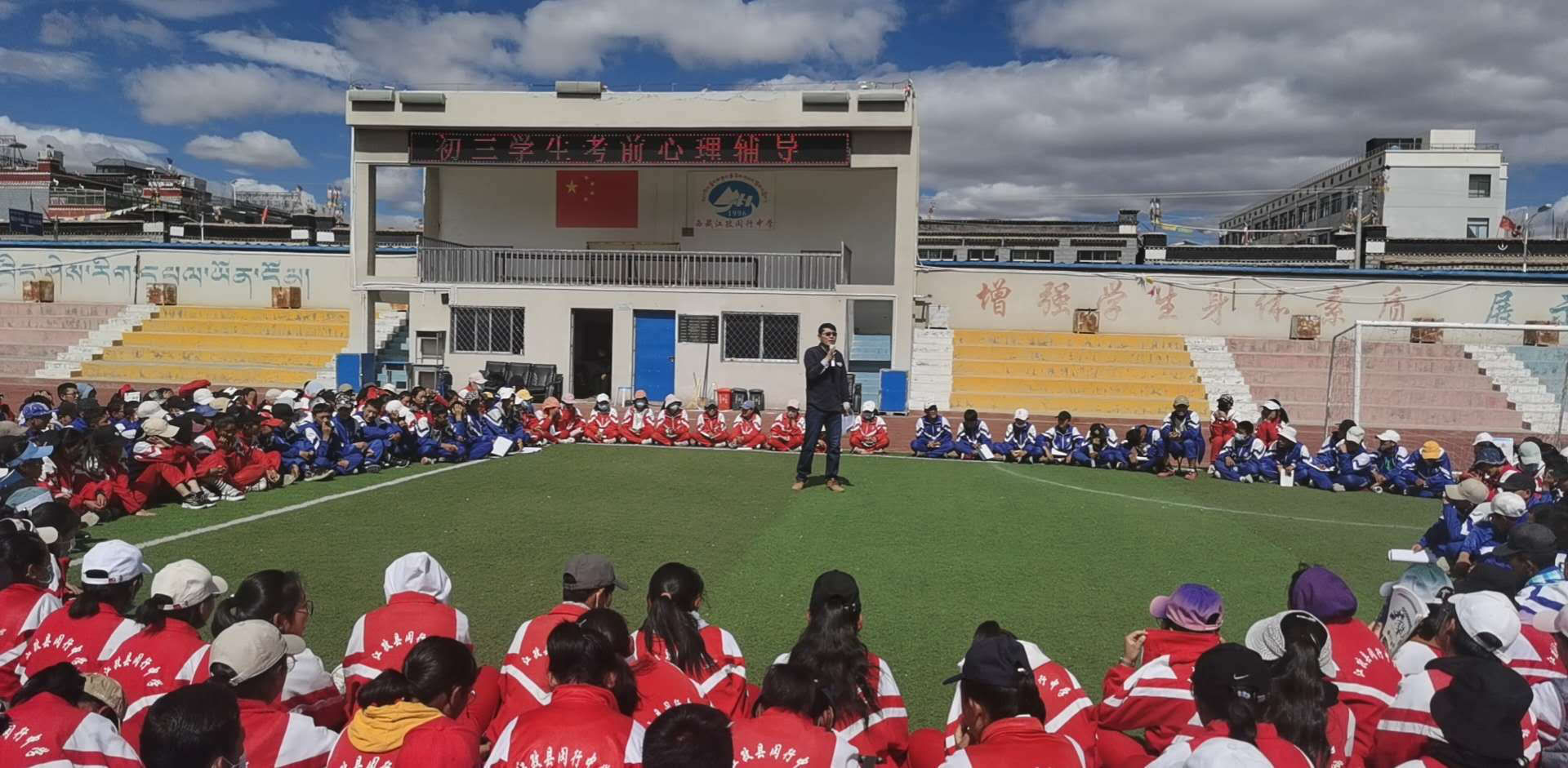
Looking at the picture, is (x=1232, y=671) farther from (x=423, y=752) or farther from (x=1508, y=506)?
(x=1508, y=506)

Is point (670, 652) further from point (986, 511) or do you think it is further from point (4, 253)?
point (4, 253)

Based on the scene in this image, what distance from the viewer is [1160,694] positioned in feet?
11.7

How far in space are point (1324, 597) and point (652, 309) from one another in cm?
1829

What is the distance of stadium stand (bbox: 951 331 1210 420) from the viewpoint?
19.5m

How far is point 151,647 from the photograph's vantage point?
3420 millimetres

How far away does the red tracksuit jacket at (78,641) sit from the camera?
141 inches

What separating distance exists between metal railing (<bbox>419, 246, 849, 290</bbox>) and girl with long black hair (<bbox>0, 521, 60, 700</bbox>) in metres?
17.4

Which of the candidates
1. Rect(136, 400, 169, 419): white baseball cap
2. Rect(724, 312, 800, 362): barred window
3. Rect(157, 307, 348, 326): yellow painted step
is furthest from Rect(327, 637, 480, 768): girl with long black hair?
Rect(157, 307, 348, 326): yellow painted step

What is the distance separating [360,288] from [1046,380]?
1553 cm

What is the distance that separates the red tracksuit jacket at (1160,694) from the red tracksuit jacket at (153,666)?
338 centimetres

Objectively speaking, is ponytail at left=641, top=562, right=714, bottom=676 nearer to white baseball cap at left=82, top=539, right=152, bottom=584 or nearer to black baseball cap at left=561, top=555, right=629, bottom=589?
black baseball cap at left=561, top=555, right=629, bottom=589

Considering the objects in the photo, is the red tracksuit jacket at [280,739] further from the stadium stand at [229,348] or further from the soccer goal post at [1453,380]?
the stadium stand at [229,348]

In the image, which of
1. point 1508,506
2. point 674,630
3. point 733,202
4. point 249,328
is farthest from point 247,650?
point 249,328

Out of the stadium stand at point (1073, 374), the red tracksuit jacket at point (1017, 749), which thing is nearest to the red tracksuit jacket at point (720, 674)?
the red tracksuit jacket at point (1017, 749)
